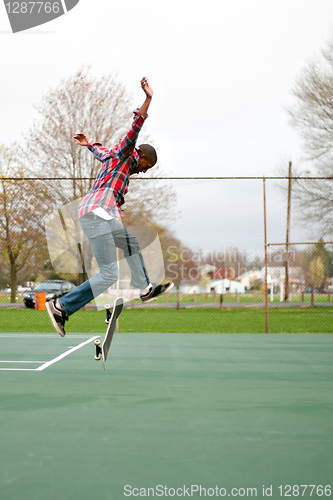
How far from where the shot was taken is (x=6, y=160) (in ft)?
67.1

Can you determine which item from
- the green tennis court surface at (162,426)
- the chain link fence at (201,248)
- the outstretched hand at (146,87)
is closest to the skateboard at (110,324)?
the green tennis court surface at (162,426)

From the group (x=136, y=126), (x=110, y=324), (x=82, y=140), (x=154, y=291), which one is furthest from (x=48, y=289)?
(x=136, y=126)

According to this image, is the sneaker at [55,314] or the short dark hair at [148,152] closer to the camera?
the sneaker at [55,314]

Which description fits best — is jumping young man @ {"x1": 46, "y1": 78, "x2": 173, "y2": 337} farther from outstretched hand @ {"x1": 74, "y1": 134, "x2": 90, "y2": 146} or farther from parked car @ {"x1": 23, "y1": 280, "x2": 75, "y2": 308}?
parked car @ {"x1": 23, "y1": 280, "x2": 75, "y2": 308}

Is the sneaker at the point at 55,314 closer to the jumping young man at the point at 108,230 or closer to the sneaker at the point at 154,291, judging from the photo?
the jumping young man at the point at 108,230

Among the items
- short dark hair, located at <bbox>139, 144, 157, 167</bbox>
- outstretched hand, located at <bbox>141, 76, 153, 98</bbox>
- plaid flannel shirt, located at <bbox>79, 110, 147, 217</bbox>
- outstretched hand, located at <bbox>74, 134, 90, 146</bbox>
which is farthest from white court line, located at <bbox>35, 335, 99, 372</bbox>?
outstretched hand, located at <bbox>141, 76, 153, 98</bbox>

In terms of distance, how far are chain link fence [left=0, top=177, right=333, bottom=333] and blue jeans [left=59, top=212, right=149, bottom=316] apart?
5.35 m

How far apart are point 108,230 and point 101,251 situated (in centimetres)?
16

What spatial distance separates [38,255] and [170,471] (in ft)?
45.6

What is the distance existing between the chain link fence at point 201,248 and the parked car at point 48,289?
0.04m

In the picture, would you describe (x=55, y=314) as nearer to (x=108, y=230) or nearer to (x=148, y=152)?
(x=108, y=230)

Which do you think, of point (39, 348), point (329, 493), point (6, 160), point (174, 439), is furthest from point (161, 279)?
point (6, 160)

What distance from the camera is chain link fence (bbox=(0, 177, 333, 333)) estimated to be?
10734 millimetres

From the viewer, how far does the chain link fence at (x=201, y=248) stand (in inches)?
423
